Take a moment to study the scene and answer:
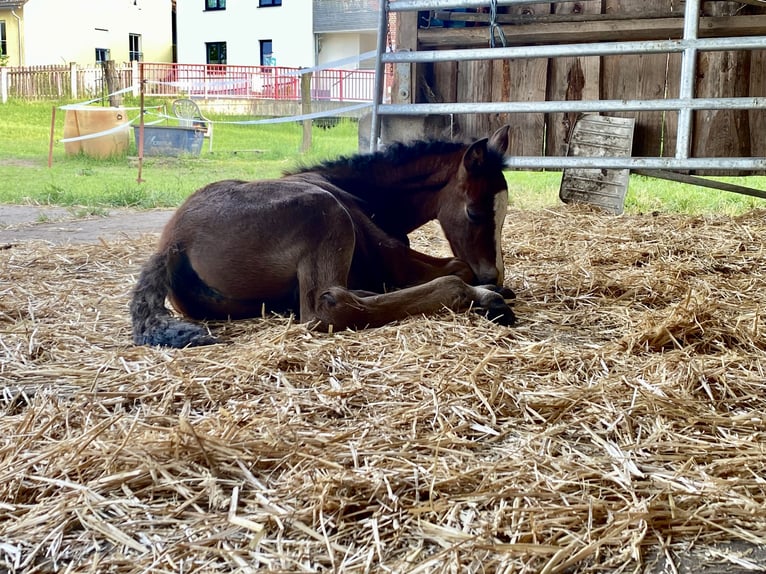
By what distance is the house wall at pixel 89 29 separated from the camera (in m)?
34.8

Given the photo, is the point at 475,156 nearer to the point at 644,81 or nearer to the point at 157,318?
the point at 157,318

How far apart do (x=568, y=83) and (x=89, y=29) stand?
3424 centimetres

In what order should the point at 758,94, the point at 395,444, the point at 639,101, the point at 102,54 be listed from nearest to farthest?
the point at 395,444 < the point at 639,101 < the point at 758,94 < the point at 102,54

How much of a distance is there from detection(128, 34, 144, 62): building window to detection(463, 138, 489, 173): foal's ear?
38.4 metres

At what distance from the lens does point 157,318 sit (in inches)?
140

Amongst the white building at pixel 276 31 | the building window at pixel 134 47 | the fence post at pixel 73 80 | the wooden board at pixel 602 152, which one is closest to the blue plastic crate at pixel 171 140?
the wooden board at pixel 602 152

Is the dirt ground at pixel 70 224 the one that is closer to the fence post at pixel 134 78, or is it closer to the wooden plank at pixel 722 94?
the wooden plank at pixel 722 94

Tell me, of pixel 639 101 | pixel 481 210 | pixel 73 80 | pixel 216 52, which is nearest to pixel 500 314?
pixel 481 210

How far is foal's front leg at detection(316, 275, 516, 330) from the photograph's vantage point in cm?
367

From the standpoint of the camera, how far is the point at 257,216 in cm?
380

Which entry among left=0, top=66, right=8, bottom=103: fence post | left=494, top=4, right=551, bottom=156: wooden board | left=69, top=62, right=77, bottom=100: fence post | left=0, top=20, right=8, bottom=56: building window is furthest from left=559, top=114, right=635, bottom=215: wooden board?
left=0, top=20, right=8, bottom=56: building window

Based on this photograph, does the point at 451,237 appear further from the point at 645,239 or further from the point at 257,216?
the point at 645,239

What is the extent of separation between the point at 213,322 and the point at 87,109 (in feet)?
39.0

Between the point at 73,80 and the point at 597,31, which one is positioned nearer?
the point at 597,31
